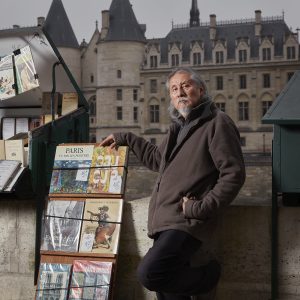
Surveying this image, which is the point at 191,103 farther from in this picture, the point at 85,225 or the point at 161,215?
the point at 85,225

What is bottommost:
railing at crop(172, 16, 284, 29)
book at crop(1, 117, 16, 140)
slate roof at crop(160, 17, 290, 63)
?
book at crop(1, 117, 16, 140)

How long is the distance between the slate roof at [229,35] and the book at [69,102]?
1386 inches

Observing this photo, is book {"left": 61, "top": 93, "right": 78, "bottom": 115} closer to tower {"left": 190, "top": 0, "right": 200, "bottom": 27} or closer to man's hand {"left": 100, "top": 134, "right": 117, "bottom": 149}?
man's hand {"left": 100, "top": 134, "right": 117, "bottom": 149}

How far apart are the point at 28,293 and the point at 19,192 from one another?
1.60 feet

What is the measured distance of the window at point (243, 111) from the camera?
36.5 meters

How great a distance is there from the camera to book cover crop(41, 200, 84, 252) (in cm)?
245

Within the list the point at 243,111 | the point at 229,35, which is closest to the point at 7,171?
the point at 243,111

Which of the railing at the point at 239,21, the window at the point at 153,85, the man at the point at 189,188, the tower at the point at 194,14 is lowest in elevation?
the man at the point at 189,188

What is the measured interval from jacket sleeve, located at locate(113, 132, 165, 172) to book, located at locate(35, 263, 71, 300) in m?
0.54

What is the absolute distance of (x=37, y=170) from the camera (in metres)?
2.73

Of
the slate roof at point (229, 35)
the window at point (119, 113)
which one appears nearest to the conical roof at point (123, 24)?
the slate roof at point (229, 35)

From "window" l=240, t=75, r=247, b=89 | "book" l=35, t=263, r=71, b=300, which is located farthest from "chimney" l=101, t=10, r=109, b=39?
"book" l=35, t=263, r=71, b=300

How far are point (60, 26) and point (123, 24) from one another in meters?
4.47

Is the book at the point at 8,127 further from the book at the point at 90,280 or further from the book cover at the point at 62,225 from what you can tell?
the book at the point at 90,280
